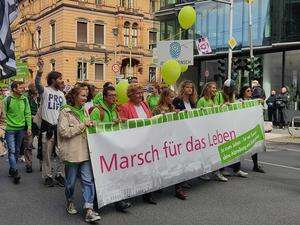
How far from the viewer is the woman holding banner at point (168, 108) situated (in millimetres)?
7702

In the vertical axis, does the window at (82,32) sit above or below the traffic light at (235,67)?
above

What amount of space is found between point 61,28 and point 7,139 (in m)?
56.5

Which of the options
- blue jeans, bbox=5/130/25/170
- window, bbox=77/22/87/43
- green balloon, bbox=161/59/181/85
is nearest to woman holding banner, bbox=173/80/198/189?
green balloon, bbox=161/59/181/85

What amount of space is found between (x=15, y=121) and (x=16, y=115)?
114 mm

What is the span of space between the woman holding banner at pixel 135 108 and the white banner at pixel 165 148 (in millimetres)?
210

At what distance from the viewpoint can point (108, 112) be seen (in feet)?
22.7

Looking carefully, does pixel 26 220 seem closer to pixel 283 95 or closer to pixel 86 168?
pixel 86 168

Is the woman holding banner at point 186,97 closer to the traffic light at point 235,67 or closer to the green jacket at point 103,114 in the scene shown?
the green jacket at point 103,114

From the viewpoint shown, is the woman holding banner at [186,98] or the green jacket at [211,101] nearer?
the woman holding banner at [186,98]

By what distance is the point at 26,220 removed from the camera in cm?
652

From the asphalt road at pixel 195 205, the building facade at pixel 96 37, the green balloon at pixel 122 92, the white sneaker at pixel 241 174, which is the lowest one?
the asphalt road at pixel 195 205

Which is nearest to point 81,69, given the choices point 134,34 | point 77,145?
point 134,34

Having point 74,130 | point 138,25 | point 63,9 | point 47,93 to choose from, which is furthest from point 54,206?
point 138,25

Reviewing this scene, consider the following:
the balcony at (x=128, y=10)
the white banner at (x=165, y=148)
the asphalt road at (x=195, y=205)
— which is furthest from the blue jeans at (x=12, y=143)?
the balcony at (x=128, y=10)
